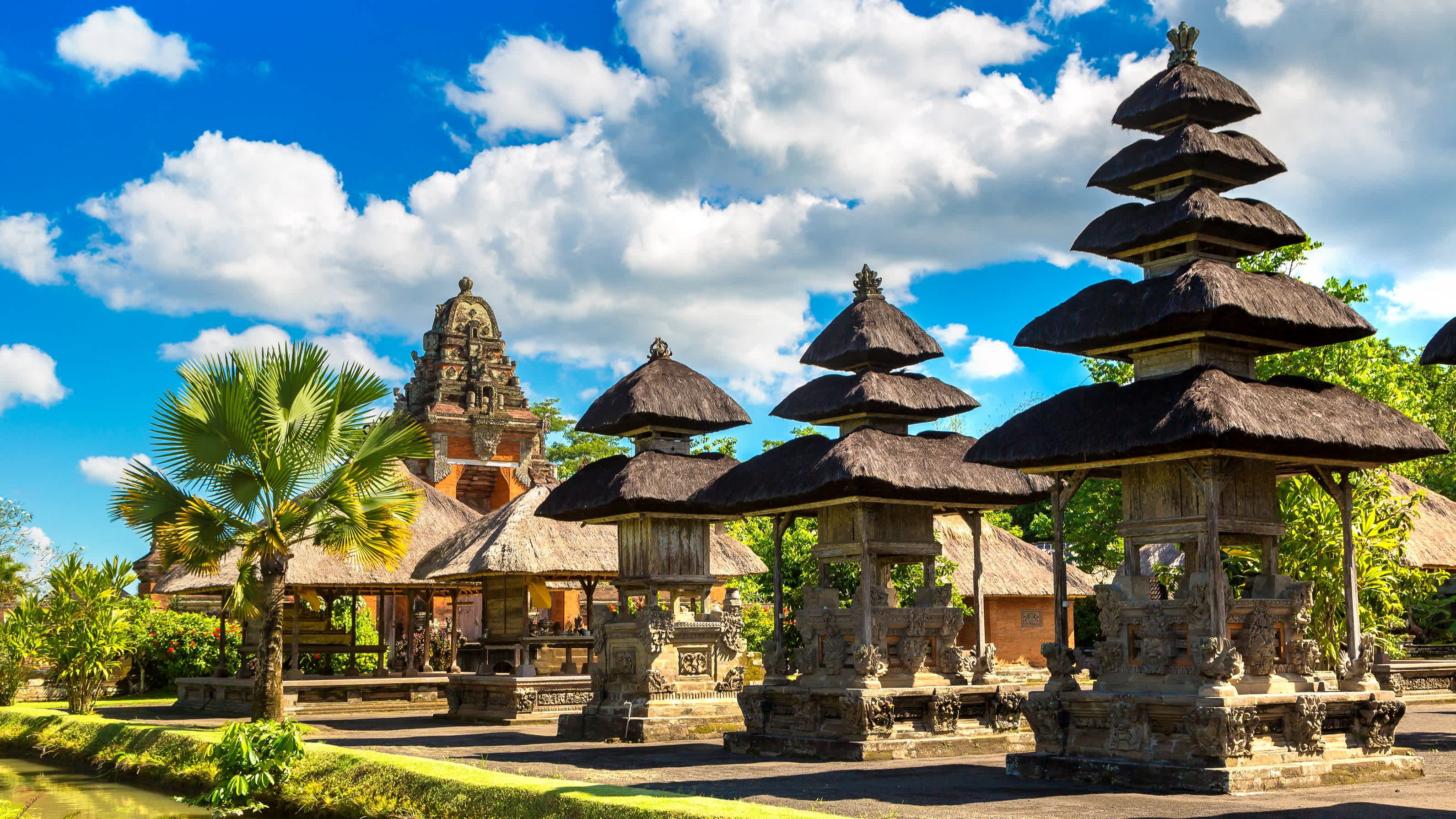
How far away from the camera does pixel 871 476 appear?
1588cm

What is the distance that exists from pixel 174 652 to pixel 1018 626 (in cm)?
2052

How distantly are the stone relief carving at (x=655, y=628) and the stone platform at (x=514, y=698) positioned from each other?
4.00 m

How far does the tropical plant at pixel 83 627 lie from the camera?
2147cm

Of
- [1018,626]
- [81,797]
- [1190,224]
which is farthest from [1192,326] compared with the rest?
[1018,626]

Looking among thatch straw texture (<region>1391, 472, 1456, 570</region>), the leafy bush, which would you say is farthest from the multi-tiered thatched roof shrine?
the leafy bush

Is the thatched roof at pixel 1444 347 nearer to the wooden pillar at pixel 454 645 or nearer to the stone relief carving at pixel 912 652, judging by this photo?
the stone relief carving at pixel 912 652

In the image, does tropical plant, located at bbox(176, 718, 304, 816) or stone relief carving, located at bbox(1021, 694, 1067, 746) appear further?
stone relief carving, located at bbox(1021, 694, 1067, 746)

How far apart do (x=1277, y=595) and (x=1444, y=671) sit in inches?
615

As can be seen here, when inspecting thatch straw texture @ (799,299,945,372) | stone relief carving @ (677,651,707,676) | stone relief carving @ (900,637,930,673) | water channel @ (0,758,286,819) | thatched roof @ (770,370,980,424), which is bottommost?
water channel @ (0,758,286,819)

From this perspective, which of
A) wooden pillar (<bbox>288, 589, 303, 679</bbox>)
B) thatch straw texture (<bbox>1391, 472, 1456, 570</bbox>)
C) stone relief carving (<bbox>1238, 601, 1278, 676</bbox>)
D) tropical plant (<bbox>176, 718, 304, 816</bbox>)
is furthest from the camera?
wooden pillar (<bbox>288, 589, 303, 679</bbox>)

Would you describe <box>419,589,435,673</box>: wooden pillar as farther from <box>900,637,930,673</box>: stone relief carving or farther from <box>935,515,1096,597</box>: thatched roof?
<box>900,637,930,673</box>: stone relief carving

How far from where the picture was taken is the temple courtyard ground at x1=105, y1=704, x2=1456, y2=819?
10789 mm

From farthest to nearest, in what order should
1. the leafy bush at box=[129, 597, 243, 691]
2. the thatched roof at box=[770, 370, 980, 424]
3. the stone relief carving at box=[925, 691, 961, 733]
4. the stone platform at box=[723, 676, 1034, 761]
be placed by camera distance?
the leafy bush at box=[129, 597, 243, 691], the thatched roof at box=[770, 370, 980, 424], the stone relief carving at box=[925, 691, 961, 733], the stone platform at box=[723, 676, 1034, 761]

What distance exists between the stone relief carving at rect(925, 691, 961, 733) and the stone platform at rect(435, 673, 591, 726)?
7916 millimetres
